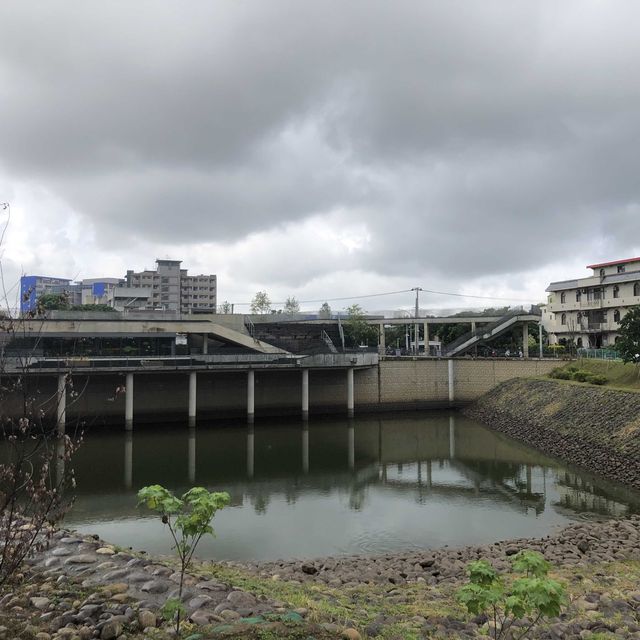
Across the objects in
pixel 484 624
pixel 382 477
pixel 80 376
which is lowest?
pixel 382 477

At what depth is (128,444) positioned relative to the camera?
29.4 m

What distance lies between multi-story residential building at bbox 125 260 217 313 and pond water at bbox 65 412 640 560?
74547mm

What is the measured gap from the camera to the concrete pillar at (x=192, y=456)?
2206 centimetres

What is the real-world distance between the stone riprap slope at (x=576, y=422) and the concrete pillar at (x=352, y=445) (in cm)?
944

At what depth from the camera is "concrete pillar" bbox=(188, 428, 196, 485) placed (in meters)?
22.1

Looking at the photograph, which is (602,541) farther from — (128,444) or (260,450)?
(128,444)

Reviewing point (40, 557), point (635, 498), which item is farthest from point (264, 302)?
point (40, 557)

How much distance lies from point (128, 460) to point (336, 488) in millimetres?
11075

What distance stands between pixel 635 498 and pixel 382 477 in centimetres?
944

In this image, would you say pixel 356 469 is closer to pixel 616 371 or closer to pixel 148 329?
pixel 616 371

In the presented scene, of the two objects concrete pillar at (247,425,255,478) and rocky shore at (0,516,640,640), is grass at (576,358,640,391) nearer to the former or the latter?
rocky shore at (0,516,640,640)

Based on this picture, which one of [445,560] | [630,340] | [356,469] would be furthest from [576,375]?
[445,560]

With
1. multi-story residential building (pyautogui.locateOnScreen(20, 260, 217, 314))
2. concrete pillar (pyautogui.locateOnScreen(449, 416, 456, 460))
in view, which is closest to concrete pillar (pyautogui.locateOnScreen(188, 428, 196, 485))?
concrete pillar (pyautogui.locateOnScreen(449, 416, 456, 460))

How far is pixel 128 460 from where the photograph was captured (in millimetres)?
25438
